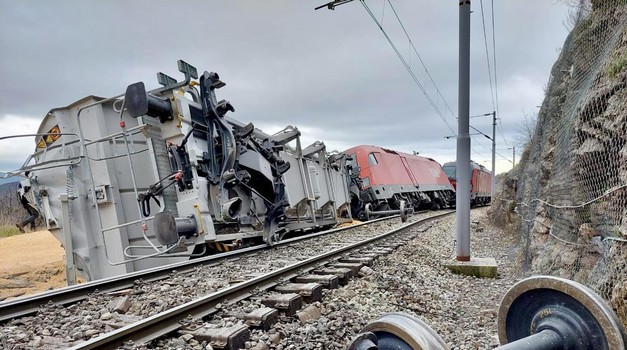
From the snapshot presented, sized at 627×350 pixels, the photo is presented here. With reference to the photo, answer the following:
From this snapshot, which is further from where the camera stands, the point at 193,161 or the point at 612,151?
the point at 193,161

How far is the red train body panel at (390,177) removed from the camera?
17.6 meters

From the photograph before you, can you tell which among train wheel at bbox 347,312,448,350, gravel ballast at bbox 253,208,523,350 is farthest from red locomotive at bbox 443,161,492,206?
train wheel at bbox 347,312,448,350

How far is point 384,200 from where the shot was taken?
59.9ft

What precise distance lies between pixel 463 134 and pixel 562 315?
5.27m

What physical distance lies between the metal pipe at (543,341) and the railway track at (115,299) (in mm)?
2795

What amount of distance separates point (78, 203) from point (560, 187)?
7.28m

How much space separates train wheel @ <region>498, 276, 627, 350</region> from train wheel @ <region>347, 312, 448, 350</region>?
858mm

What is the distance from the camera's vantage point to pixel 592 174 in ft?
15.2

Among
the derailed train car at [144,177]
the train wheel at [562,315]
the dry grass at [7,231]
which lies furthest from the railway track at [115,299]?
the dry grass at [7,231]

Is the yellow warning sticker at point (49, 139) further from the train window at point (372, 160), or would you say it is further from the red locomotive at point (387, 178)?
the train window at point (372, 160)

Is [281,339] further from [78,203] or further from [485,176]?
[485,176]

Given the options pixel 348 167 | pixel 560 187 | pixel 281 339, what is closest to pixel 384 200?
pixel 348 167

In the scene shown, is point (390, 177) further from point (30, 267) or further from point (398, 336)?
point (398, 336)

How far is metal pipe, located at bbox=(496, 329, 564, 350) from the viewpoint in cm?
200
